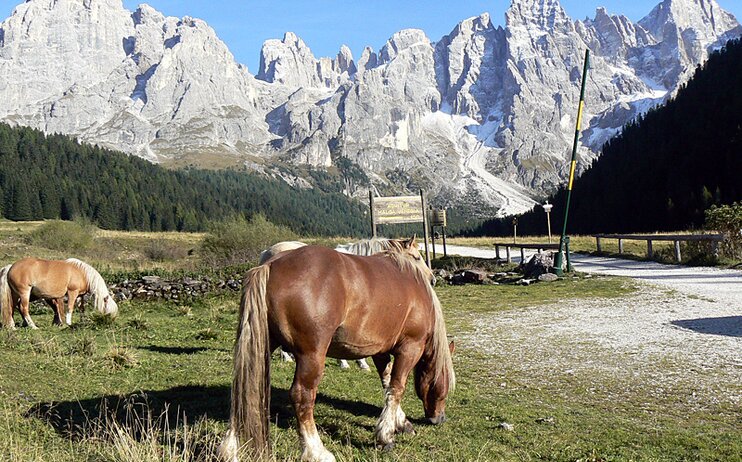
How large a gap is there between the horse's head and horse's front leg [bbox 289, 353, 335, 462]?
1587 mm

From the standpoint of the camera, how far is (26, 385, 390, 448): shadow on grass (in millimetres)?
5801

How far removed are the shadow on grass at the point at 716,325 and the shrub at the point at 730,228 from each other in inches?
470

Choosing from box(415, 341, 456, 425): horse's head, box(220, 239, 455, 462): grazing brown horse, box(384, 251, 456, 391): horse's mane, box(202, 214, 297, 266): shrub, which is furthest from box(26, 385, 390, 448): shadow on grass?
box(202, 214, 297, 266): shrub

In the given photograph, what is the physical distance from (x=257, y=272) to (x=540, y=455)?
318 cm

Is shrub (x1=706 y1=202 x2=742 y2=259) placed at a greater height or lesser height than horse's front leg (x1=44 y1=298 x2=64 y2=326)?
greater

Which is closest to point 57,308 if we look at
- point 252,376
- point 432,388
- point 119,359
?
point 119,359

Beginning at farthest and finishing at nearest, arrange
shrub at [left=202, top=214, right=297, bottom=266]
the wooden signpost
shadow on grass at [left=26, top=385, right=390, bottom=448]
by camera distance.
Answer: shrub at [left=202, top=214, right=297, bottom=266] → the wooden signpost → shadow on grass at [left=26, top=385, right=390, bottom=448]

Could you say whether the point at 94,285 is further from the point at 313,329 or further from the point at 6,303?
the point at 313,329

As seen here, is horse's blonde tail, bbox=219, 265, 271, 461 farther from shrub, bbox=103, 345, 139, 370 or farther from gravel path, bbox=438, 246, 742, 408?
gravel path, bbox=438, 246, 742, 408

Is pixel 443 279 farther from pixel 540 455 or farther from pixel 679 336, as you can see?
pixel 540 455

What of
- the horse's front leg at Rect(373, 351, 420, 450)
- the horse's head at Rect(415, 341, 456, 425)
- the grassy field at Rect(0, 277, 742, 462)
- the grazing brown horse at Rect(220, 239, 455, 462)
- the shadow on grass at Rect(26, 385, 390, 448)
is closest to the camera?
the grazing brown horse at Rect(220, 239, 455, 462)

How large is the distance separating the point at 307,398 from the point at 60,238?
54.7m

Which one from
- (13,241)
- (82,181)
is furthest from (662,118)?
(82,181)

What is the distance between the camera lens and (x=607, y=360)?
8.85 m
